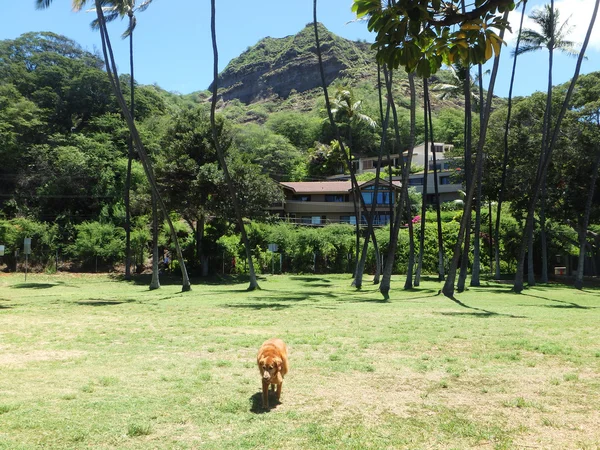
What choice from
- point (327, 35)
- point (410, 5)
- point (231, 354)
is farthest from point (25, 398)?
point (327, 35)

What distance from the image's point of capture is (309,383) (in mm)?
7137

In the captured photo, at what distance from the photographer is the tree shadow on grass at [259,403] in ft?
19.6

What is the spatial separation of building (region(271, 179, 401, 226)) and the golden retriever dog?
48.0 meters

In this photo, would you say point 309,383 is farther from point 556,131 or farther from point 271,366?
point 556,131

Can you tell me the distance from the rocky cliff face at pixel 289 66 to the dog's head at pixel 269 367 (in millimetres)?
151102

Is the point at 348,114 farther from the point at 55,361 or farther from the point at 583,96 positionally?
the point at 55,361

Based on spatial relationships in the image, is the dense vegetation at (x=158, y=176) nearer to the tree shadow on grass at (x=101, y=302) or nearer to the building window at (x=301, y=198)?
the building window at (x=301, y=198)

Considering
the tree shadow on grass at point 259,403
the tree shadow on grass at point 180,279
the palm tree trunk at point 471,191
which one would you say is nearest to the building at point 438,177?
the tree shadow on grass at point 180,279

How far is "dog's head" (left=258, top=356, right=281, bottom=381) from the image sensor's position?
6.03 metres

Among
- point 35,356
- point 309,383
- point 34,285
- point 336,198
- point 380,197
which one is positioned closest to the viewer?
point 309,383

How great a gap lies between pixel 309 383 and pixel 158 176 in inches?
1206

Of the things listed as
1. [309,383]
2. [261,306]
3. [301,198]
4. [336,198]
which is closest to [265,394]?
[309,383]

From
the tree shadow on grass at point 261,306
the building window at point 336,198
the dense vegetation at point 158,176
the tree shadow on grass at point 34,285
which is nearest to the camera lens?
the tree shadow on grass at point 261,306

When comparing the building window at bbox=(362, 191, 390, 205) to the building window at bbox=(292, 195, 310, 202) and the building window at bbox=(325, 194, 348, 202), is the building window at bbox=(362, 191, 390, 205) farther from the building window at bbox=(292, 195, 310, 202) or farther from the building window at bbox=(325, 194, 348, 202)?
the building window at bbox=(292, 195, 310, 202)
